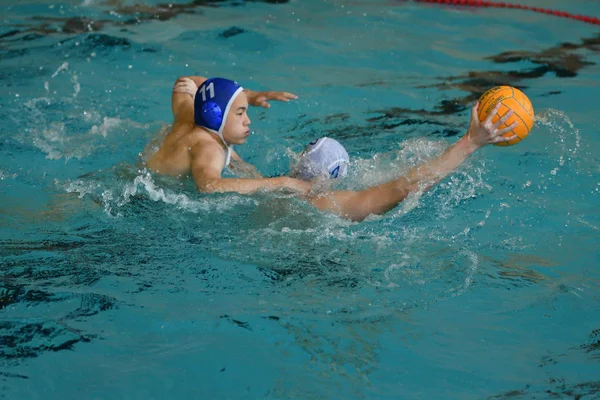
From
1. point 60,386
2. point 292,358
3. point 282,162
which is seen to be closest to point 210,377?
point 292,358

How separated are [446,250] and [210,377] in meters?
1.60

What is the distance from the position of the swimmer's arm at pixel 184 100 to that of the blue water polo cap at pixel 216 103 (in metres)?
0.34

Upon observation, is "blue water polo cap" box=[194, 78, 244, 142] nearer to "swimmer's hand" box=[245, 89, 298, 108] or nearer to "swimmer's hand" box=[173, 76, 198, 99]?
"swimmer's hand" box=[245, 89, 298, 108]

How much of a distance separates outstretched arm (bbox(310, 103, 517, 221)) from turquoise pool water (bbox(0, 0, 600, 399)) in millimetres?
122

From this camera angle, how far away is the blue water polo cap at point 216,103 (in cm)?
457

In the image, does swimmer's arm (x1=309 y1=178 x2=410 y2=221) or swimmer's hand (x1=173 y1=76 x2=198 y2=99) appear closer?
swimmer's arm (x1=309 y1=178 x2=410 y2=221)

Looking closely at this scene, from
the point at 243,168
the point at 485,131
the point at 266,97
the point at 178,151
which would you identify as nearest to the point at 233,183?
the point at 178,151

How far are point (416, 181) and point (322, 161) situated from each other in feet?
2.67

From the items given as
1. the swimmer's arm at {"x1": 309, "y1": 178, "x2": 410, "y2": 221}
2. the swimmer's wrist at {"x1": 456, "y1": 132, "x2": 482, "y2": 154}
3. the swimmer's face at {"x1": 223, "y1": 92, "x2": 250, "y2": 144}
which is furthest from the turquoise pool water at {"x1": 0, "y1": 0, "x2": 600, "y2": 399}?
the swimmer's wrist at {"x1": 456, "y1": 132, "x2": 482, "y2": 154}

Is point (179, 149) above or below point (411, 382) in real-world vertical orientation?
above

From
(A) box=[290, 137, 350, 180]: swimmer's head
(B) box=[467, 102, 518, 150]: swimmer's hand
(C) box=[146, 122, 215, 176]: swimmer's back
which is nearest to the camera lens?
(B) box=[467, 102, 518, 150]: swimmer's hand

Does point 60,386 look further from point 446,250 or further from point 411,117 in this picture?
point 411,117

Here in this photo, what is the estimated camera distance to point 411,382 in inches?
115

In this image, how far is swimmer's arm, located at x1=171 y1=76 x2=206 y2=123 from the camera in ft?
16.6
